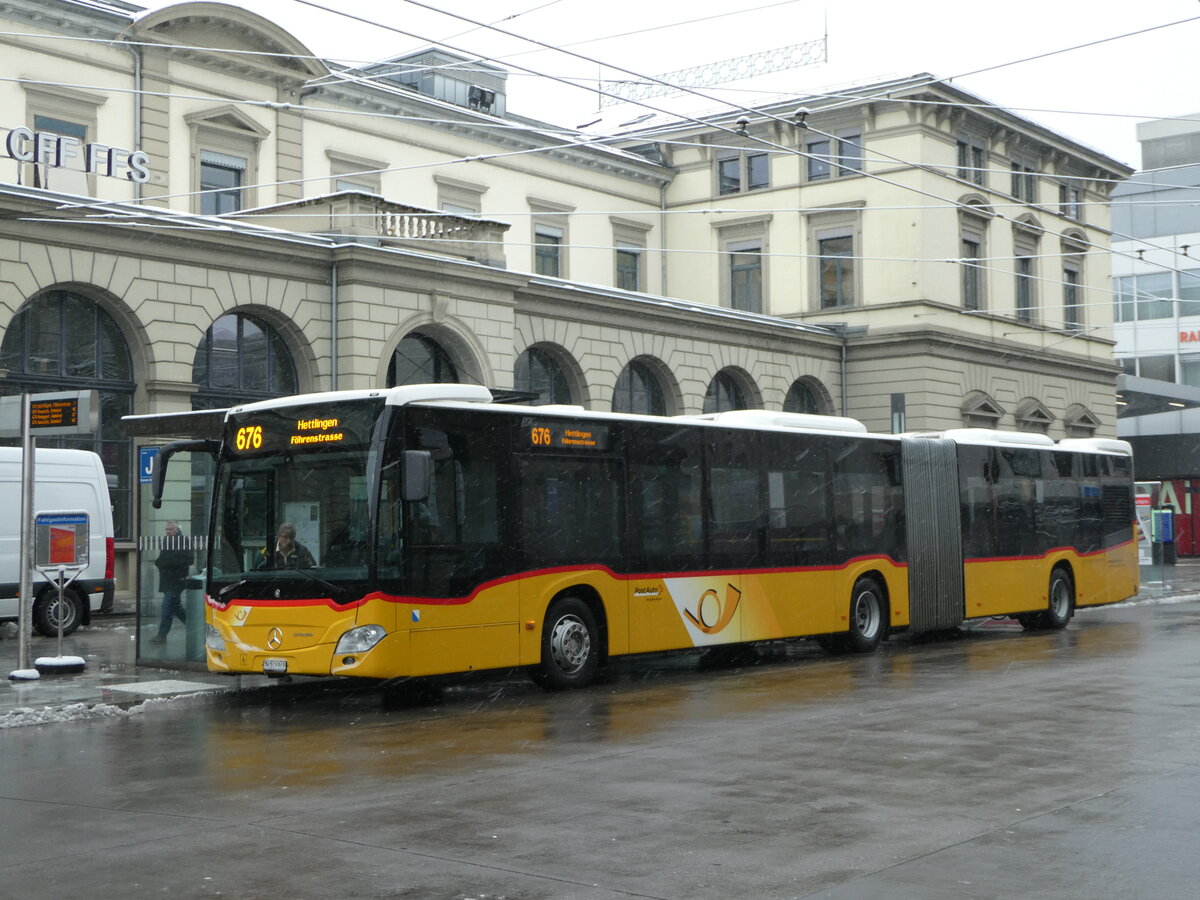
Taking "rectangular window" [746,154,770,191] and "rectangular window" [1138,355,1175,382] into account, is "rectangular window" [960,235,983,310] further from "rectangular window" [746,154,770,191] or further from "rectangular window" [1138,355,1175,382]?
"rectangular window" [1138,355,1175,382]

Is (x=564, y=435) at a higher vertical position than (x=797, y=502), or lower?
higher

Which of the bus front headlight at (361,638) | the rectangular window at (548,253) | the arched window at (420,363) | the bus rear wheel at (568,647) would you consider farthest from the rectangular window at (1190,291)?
the bus front headlight at (361,638)

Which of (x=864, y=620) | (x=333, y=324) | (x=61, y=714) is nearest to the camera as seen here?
(x=61, y=714)

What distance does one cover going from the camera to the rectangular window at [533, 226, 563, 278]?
148 feet

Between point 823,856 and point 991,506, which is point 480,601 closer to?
point 823,856

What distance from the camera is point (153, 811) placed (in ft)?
29.7

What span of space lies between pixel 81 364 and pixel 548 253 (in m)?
20.1

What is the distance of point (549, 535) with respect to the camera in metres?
15.8

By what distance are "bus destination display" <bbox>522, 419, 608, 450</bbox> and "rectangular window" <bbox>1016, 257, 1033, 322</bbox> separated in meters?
37.0

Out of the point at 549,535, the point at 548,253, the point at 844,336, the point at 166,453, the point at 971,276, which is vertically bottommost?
the point at 549,535

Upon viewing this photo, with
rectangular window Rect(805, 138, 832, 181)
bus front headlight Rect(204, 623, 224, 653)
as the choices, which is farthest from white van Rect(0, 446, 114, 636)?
rectangular window Rect(805, 138, 832, 181)

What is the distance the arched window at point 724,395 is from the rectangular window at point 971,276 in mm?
8953

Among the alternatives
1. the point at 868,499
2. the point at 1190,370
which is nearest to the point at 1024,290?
the point at 1190,370

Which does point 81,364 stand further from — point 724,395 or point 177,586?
point 724,395
